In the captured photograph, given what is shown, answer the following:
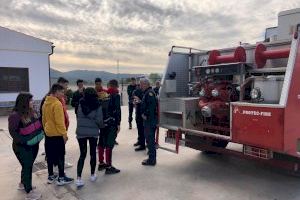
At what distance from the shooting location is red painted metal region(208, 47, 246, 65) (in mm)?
5492

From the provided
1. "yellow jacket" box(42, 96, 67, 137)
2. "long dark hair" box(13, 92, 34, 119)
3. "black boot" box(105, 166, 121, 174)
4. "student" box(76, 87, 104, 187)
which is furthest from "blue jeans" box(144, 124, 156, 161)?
"long dark hair" box(13, 92, 34, 119)

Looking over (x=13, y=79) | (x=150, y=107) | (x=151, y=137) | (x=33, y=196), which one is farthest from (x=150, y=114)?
(x=13, y=79)

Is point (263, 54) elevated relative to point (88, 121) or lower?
elevated

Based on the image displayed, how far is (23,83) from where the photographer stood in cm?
1575

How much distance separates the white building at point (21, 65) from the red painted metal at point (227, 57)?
12.0m

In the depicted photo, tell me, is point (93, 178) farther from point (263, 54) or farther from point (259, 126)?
point (263, 54)

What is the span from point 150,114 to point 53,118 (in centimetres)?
191

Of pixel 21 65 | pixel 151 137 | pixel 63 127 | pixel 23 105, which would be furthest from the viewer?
pixel 21 65

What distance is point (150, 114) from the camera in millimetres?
6199

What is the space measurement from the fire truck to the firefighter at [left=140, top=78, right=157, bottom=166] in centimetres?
25

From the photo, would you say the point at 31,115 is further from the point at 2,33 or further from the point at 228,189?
the point at 2,33

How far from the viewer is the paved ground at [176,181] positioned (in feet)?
15.9

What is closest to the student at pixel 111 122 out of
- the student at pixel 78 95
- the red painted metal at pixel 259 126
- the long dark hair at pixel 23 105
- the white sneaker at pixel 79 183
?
the white sneaker at pixel 79 183

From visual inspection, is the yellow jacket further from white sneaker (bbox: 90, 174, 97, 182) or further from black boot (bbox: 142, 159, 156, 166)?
black boot (bbox: 142, 159, 156, 166)
